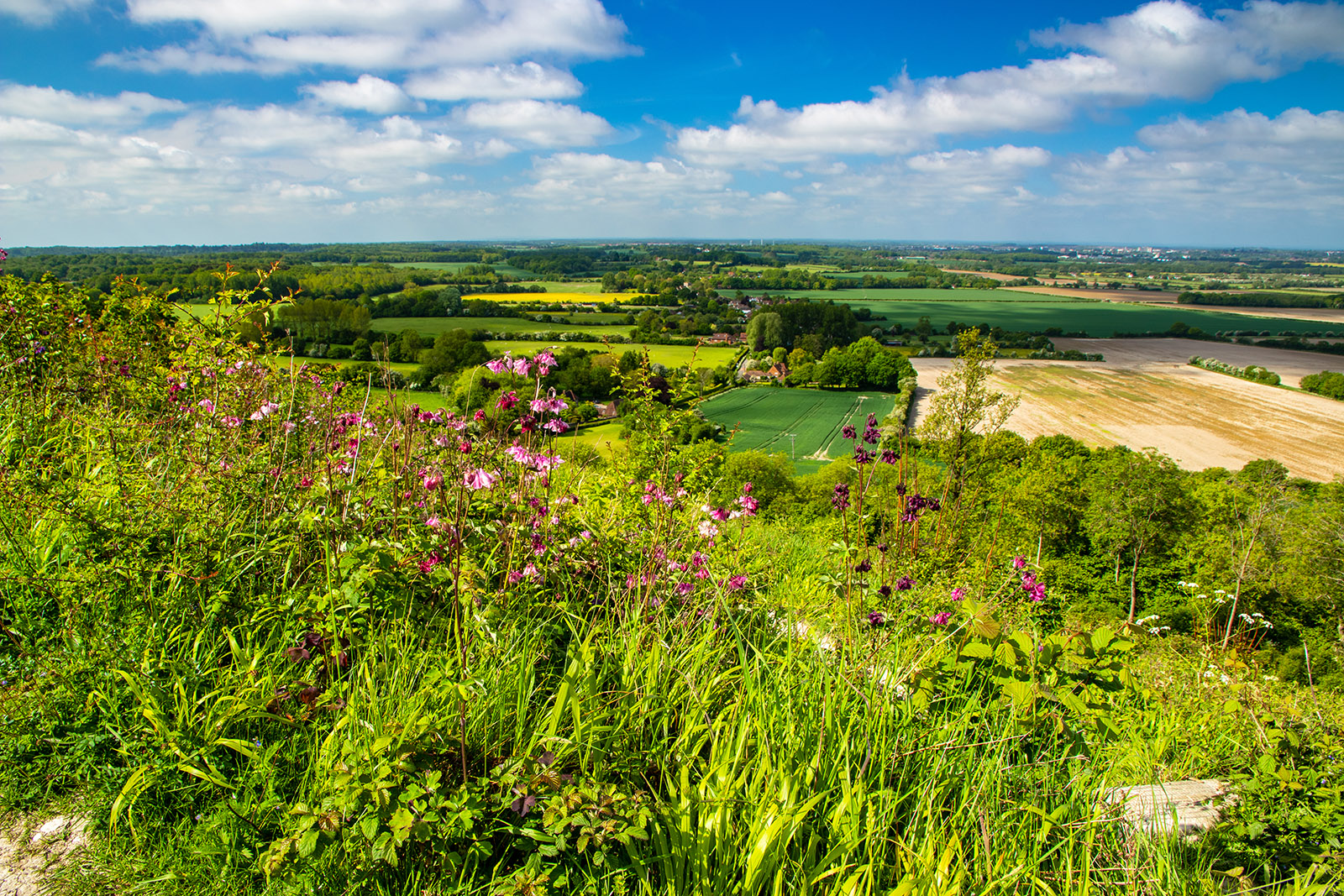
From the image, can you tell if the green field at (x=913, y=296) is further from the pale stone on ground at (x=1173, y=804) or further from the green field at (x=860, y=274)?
the pale stone on ground at (x=1173, y=804)

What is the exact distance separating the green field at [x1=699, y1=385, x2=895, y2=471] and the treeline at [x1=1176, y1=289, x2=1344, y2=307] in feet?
296

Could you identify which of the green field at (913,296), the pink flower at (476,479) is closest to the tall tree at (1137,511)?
the pink flower at (476,479)

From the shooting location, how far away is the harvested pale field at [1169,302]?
95.4 metres

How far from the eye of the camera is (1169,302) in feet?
366

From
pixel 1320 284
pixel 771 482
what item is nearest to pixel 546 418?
pixel 771 482

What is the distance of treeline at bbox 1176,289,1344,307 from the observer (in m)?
105

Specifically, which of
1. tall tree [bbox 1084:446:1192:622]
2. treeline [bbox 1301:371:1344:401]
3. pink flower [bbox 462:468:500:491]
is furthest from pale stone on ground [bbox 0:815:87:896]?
treeline [bbox 1301:371:1344:401]

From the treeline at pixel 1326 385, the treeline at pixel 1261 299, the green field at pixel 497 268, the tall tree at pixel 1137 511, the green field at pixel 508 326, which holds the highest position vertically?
the green field at pixel 497 268

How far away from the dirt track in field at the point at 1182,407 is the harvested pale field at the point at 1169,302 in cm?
3520

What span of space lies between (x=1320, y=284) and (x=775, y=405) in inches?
5866

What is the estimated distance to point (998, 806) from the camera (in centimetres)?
199

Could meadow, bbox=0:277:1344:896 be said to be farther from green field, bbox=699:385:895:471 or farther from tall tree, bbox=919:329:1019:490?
green field, bbox=699:385:895:471

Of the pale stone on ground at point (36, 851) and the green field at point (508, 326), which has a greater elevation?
the green field at point (508, 326)

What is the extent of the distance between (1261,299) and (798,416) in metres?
112
